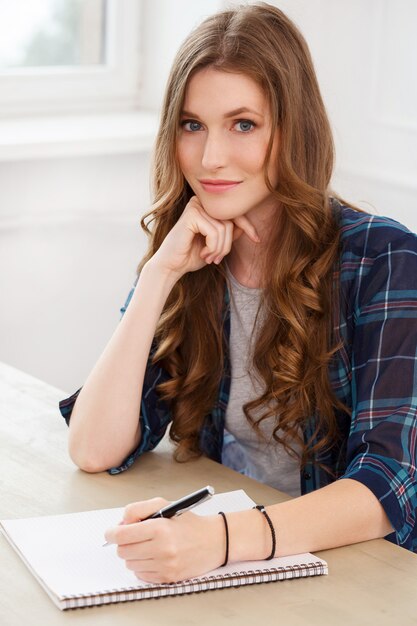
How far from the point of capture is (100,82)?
10.5 feet

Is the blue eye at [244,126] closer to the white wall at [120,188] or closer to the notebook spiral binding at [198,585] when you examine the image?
the notebook spiral binding at [198,585]

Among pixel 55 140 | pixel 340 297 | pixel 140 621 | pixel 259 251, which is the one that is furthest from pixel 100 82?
pixel 140 621

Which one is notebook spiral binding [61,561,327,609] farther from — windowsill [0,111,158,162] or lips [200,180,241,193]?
windowsill [0,111,158,162]

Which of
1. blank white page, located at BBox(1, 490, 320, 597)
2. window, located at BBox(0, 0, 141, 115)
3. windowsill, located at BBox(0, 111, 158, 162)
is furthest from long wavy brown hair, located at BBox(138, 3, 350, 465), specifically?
window, located at BBox(0, 0, 141, 115)

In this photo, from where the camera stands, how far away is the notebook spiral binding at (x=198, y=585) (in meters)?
1.24

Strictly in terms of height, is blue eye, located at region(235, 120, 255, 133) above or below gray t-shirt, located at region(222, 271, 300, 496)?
above

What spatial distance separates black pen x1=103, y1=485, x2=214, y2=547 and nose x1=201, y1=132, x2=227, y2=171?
0.61 m

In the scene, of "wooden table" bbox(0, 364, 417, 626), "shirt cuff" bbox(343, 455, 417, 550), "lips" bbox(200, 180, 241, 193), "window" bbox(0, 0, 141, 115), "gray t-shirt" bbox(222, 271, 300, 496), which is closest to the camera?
"wooden table" bbox(0, 364, 417, 626)

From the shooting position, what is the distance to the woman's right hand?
1802 mm

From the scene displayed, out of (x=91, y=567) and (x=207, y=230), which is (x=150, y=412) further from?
(x=91, y=567)

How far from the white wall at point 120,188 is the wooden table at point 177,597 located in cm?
118

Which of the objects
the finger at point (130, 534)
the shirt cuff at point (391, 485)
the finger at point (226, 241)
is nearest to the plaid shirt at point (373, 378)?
the shirt cuff at point (391, 485)

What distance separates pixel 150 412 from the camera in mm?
1812

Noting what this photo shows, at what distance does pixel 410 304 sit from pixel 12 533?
0.71 m
